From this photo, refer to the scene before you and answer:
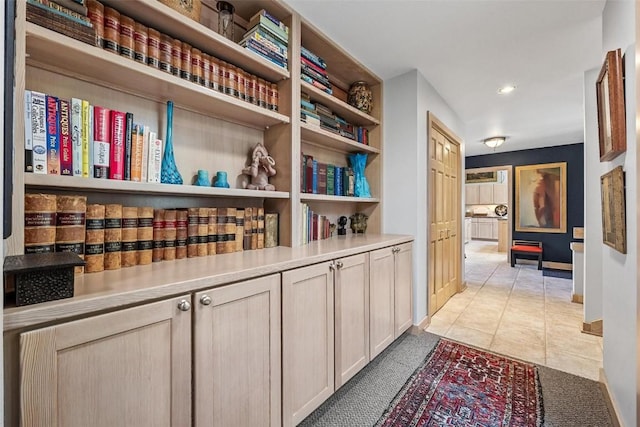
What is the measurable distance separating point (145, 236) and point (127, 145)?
0.39 meters

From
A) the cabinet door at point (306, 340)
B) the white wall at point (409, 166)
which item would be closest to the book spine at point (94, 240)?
the cabinet door at point (306, 340)

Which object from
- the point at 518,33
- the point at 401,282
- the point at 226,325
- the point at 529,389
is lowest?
the point at 529,389

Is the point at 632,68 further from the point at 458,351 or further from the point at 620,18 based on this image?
the point at 458,351

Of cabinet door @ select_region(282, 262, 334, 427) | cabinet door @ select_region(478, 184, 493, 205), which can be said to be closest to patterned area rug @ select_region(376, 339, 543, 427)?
cabinet door @ select_region(282, 262, 334, 427)

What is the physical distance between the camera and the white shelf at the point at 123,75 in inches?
37.9

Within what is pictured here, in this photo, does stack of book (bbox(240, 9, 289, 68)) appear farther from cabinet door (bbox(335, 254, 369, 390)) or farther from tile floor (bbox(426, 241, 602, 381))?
tile floor (bbox(426, 241, 602, 381))

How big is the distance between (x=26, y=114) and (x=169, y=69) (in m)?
0.57

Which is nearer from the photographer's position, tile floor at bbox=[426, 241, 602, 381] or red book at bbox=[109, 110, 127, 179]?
red book at bbox=[109, 110, 127, 179]

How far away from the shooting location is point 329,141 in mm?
2250

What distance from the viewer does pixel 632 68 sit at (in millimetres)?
1215

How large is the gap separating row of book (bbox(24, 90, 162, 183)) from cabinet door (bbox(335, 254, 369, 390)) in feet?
3.62

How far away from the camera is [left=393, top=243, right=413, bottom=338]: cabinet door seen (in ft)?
7.18

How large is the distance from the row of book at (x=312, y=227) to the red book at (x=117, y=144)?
1.05 metres

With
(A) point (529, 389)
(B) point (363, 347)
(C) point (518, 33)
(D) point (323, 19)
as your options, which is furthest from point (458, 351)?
(D) point (323, 19)
